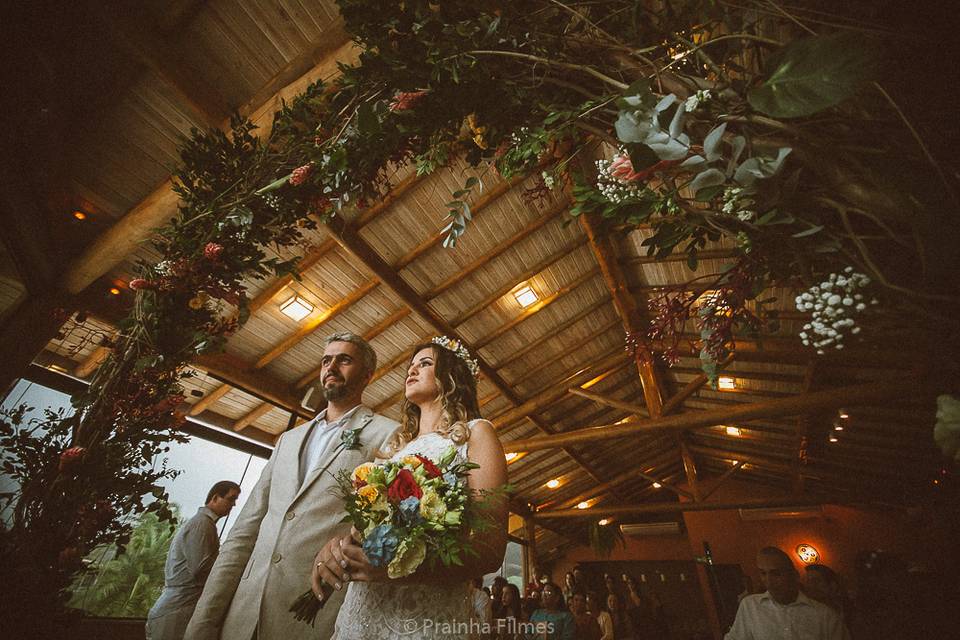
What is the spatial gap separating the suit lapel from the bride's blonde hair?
192 mm

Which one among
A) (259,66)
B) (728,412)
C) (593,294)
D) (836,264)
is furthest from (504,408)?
(836,264)

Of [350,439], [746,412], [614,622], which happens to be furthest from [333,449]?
[614,622]

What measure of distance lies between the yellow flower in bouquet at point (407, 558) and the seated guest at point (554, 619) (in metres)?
4.25

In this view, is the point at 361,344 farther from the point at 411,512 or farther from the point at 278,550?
the point at 411,512

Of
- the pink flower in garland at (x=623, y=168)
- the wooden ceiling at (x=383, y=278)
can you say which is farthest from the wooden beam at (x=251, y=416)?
the pink flower in garland at (x=623, y=168)

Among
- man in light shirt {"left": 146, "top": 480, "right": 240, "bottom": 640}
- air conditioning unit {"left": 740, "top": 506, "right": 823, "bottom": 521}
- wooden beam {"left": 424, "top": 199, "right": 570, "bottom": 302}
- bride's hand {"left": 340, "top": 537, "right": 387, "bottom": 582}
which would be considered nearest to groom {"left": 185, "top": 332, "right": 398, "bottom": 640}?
bride's hand {"left": 340, "top": 537, "right": 387, "bottom": 582}

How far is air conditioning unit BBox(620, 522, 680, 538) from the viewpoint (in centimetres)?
1330

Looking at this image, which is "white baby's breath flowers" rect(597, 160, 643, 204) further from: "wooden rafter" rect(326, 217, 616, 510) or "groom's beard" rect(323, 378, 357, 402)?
"wooden rafter" rect(326, 217, 616, 510)

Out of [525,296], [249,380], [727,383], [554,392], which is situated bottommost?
[249,380]

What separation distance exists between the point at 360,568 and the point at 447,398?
29.7 inches

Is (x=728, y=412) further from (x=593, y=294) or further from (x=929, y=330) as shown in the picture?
(x=929, y=330)

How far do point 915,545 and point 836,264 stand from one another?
13758 mm

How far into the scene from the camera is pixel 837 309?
85cm

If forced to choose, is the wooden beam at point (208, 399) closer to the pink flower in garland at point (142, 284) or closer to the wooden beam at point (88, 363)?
the wooden beam at point (88, 363)
